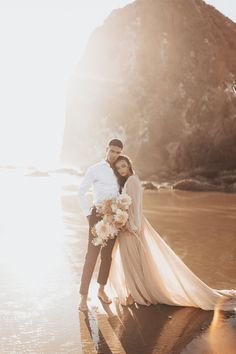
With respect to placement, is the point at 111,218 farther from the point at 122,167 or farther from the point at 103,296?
the point at 103,296

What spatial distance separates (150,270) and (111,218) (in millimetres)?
816

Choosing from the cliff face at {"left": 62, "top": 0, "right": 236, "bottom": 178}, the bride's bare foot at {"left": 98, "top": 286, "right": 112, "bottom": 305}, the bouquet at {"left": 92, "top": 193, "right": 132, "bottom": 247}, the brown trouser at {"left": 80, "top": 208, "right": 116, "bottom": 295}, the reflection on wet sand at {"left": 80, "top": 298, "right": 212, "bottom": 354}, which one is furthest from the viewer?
the cliff face at {"left": 62, "top": 0, "right": 236, "bottom": 178}

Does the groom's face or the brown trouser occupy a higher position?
the groom's face

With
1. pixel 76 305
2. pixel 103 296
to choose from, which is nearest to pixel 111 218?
pixel 103 296

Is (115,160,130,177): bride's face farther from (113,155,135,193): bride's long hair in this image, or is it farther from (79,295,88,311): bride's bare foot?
(79,295,88,311): bride's bare foot

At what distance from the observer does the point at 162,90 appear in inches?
1922

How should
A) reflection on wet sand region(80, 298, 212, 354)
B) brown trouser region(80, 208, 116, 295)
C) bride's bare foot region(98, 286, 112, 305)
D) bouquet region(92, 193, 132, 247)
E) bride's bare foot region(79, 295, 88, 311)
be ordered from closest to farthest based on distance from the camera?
reflection on wet sand region(80, 298, 212, 354)
bouquet region(92, 193, 132, 247)
bride's bare foot region(79, 295, 88, 311)
brown trouser region(80, 208, 116, 295)
bride's bare foot region(98, 286, 112, 305)

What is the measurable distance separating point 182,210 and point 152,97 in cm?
3344

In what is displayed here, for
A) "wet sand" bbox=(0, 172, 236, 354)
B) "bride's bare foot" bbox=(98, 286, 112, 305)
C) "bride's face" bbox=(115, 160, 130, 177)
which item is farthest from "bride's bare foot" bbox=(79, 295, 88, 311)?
"bride's face" bbox=(115, 160, 130, 177)

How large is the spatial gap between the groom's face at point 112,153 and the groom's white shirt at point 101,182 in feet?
0.24

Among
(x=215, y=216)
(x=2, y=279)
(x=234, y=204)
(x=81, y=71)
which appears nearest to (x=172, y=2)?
(x=81, y=71)

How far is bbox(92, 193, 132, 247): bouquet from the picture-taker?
5.66 m

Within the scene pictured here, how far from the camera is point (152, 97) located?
4938 centimetres

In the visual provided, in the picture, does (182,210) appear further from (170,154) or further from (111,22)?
(111,22)
